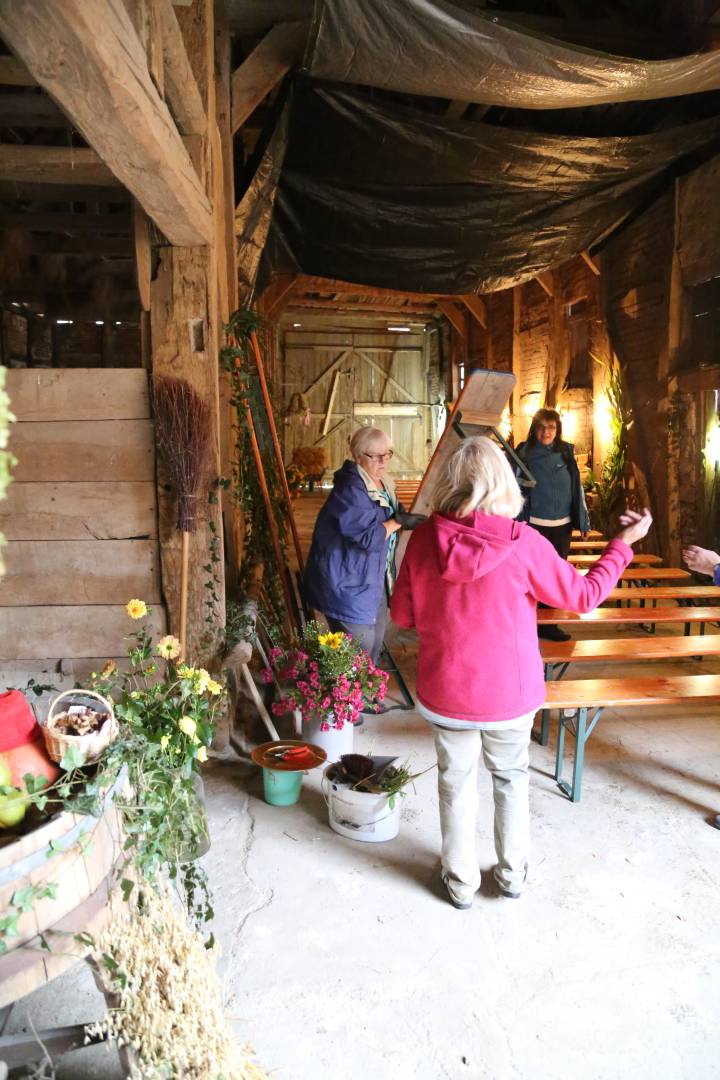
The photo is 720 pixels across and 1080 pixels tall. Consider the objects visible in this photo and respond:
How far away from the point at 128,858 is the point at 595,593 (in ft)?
5.44


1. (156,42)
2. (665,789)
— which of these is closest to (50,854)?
(156,42)

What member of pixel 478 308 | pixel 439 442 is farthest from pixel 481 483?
pixel 478 308

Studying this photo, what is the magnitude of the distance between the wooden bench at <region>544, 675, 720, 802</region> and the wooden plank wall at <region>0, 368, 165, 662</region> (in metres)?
2.04

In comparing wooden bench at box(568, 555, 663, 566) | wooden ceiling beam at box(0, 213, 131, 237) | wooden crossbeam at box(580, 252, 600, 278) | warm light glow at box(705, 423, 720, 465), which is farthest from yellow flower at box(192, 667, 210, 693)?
wooden crossbeam at box(580, 252, 600, 278)

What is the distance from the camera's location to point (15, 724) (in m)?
1.66

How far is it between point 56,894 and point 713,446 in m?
6.89

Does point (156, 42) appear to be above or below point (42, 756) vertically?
above

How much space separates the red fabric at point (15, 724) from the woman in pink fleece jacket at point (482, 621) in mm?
1349

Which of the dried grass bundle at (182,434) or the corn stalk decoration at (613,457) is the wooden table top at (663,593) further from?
the dried grass bundle at (182,434)

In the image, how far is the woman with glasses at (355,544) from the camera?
407 cm

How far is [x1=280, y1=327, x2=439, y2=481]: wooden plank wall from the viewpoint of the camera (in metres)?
16.6

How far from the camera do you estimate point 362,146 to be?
17.5 feet

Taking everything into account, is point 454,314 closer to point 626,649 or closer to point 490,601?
point 626,649

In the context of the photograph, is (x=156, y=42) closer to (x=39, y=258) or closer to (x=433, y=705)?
(x=433, y=705)
